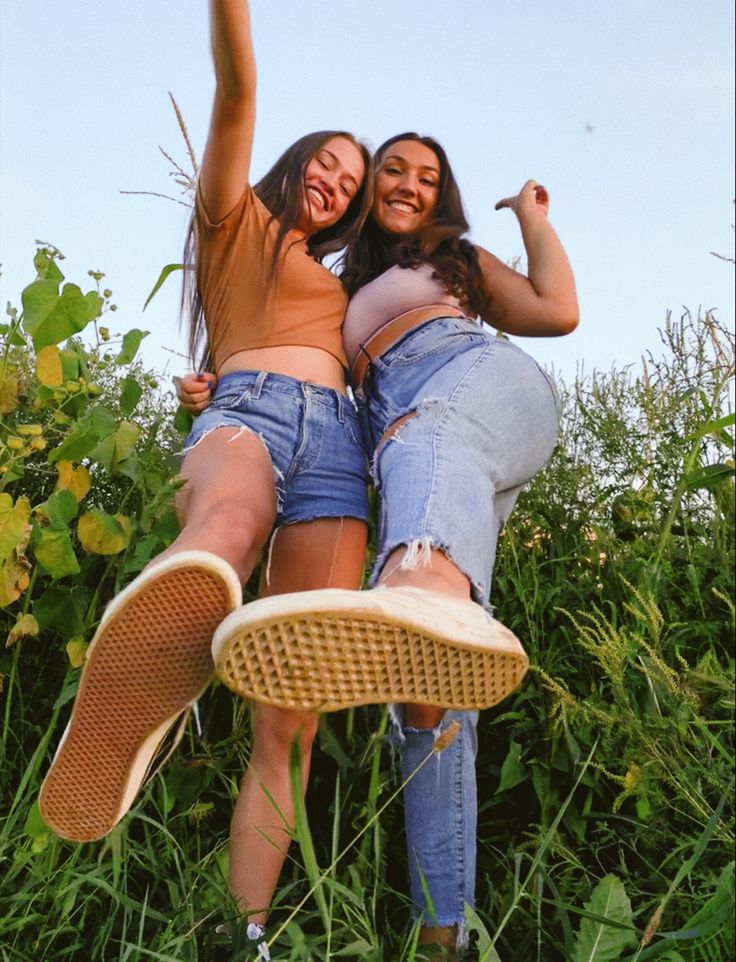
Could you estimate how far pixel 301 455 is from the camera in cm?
184

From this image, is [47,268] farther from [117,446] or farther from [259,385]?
[259,385]

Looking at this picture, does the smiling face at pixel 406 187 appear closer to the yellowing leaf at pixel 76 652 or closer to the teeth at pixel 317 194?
the teeth at pixel 317 194

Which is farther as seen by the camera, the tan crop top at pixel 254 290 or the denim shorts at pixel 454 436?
the tan crop top at pixel 254 290

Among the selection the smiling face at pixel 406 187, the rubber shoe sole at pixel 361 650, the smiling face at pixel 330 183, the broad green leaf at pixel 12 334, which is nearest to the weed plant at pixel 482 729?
the broad green leaf at pixel 12 334

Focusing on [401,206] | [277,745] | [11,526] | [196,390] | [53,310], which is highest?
[401,206]

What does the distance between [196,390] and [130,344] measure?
7.8 inches

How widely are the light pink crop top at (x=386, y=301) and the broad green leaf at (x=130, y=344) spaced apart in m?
0.41

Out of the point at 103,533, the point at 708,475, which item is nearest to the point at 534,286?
the point at 708,475

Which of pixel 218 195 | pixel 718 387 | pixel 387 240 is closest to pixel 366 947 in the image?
pixel 218 195

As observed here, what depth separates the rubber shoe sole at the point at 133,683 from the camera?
1.32 m

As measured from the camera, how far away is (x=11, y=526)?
1.72 meters

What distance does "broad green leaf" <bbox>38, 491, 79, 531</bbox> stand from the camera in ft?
5.94

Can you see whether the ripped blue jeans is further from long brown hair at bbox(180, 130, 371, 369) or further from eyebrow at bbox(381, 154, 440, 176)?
eyebrow at bbox(381, 154, 440, 176)

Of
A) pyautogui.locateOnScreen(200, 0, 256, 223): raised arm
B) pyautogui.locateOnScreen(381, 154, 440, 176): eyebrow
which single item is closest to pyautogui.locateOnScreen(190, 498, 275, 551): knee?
pyautogui.locateOnScreen(200, 0, 256, 223): raised arm
